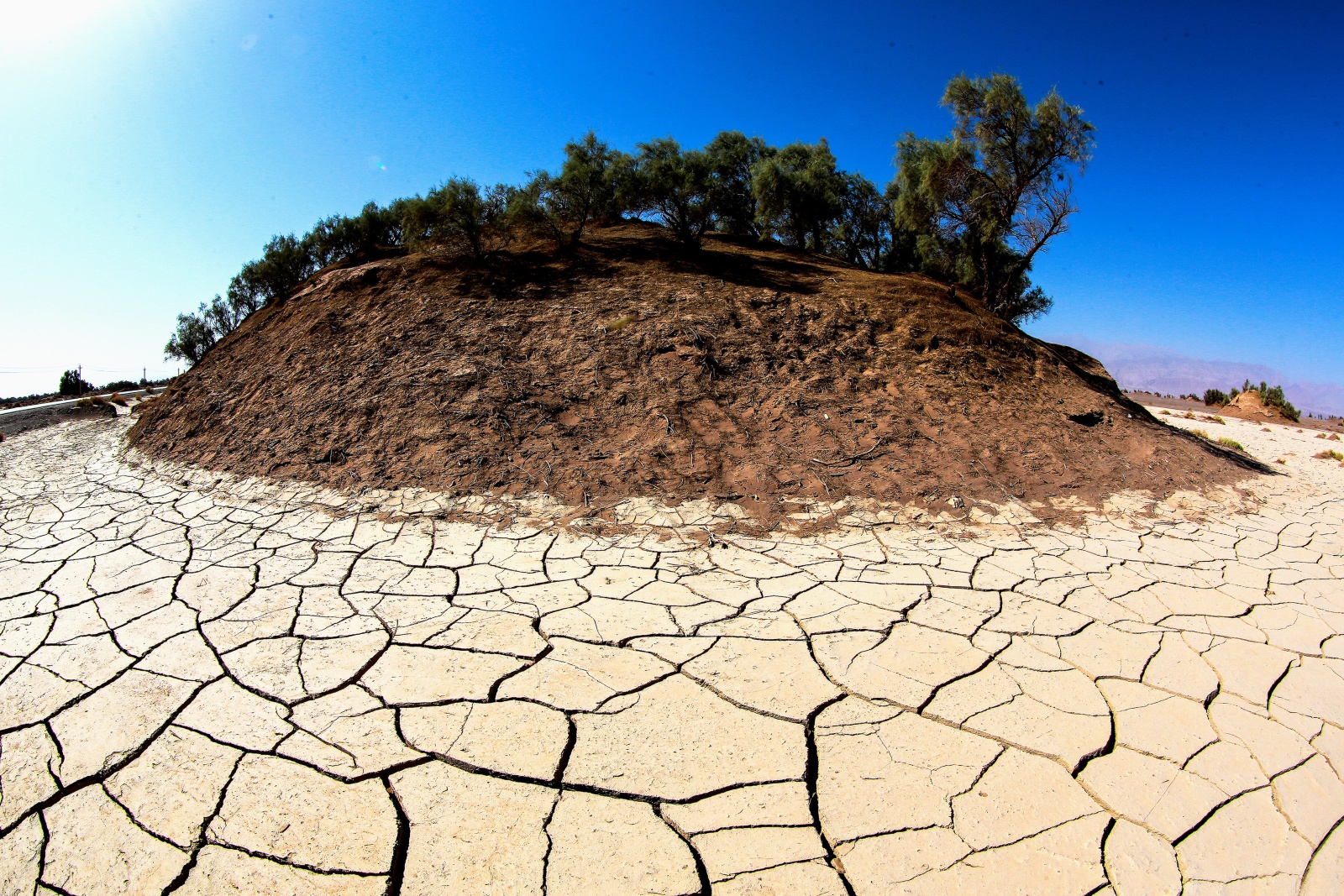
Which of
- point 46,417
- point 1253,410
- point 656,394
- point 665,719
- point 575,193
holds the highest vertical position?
point 575,193

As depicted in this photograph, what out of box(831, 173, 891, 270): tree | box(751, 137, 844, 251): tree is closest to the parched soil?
box(751, 137, 844, 251): tree

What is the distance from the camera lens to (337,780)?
6.72 ft

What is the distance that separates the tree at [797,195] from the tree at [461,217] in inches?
256

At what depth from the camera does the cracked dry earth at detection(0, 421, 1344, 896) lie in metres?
1.79

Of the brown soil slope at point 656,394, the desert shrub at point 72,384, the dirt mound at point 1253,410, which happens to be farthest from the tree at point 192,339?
the dirt mound at point 1253,410

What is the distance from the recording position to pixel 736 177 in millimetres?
14953

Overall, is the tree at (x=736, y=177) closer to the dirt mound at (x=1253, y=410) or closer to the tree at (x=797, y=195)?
the tree at (x=797, y=195)

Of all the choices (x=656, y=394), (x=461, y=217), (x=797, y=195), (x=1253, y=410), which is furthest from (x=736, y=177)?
(x=1253, y=410)

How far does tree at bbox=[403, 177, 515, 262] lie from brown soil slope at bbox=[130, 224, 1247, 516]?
435mm

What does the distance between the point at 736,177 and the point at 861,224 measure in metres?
5.77

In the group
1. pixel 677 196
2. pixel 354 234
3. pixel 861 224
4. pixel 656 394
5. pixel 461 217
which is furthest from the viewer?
pixel 861 224

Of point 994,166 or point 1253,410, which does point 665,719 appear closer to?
point 994,166

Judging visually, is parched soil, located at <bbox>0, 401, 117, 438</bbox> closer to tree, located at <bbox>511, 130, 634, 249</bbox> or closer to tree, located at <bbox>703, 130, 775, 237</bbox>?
tree, located at <bbox>511, 130, 634, 249</bbox>

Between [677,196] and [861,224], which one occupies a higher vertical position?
[861,224]
